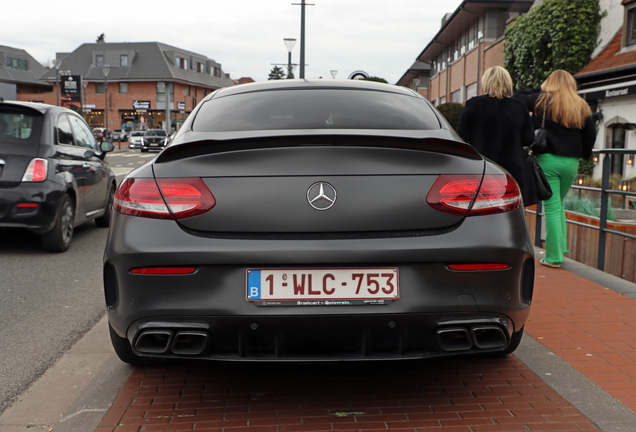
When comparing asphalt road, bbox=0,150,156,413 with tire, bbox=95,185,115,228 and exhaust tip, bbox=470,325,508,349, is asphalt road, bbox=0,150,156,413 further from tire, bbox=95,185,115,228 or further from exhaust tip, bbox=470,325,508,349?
exhaust tip, bbox=470,325,508,349

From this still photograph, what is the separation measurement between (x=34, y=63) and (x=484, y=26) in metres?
69.8

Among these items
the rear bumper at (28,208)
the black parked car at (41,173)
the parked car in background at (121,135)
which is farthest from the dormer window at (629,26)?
the parked car in background at (121,135)

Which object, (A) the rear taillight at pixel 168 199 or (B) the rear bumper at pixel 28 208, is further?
(B) the rear bumper at pixel 28 208

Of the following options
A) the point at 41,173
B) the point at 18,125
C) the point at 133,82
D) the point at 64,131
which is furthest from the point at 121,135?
the point at 41,173

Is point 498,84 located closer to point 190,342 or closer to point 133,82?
point 190,342

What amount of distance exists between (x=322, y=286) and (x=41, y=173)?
542 cm

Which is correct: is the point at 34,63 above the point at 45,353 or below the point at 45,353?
above

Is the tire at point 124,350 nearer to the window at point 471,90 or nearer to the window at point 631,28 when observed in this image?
the window at point 631,28

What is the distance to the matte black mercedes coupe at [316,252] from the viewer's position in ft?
8.63

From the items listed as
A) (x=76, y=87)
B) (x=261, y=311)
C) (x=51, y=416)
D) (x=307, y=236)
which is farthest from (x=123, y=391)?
(x=76, y=87)

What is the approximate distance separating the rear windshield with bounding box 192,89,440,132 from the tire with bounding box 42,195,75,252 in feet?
13.9

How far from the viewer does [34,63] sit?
275 ft

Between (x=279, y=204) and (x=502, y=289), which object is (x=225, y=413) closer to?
(x=279, y=204)

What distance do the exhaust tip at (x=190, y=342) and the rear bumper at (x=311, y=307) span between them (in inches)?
0.6
